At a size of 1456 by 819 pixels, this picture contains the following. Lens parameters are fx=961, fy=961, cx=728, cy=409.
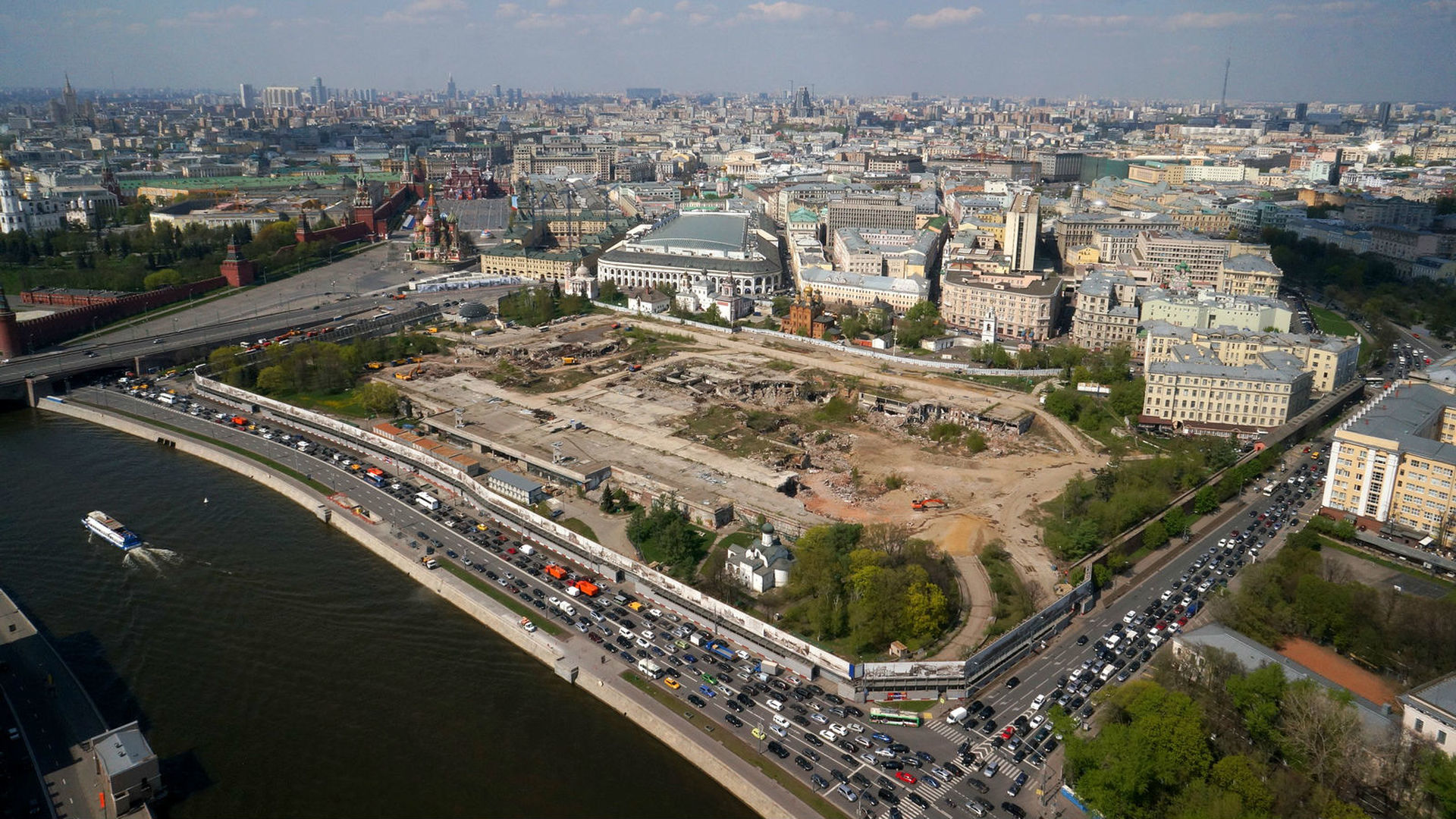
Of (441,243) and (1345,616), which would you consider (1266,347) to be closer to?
(1345,616)

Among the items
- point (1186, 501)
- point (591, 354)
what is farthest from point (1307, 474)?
point (591, 354)

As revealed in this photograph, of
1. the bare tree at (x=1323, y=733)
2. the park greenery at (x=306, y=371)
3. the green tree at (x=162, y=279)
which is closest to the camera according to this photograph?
the bare tree at (x=1323, y=733)

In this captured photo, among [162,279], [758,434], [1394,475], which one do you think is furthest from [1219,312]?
[162,279]

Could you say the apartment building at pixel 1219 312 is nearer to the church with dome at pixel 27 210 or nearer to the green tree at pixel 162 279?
the green tree at pixel 162 279

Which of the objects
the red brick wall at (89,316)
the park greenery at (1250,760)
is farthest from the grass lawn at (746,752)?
the red brick wall at (89,316)

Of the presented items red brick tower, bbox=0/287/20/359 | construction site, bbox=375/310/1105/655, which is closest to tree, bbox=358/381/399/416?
construction site, bbox=375/310/1105/655
